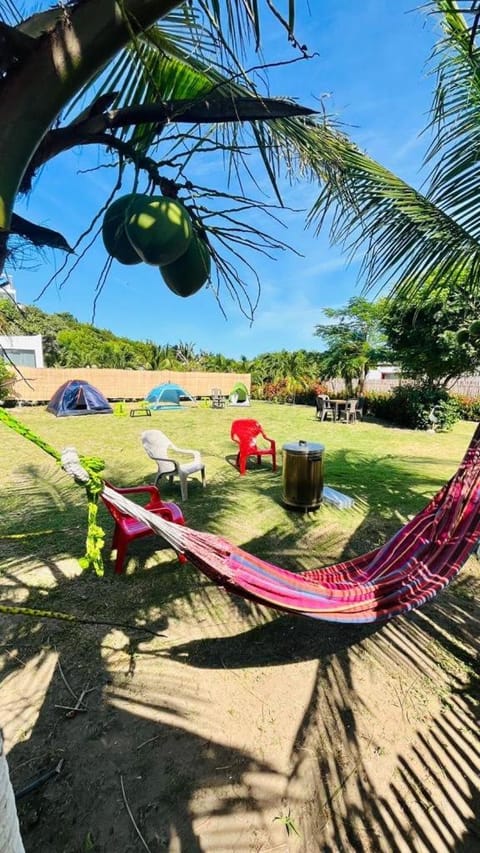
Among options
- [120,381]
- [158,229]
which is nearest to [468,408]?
[158,229]

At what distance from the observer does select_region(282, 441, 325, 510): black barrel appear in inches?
180

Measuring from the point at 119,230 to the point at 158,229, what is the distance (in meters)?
0.16

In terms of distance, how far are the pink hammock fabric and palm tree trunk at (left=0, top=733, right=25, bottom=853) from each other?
113 centimetres

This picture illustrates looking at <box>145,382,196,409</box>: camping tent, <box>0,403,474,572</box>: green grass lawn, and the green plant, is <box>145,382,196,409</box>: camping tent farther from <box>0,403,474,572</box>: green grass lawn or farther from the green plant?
the green plant

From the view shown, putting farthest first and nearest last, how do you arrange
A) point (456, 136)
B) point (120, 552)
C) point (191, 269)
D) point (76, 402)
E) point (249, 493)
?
point (76, 402), point (249, 493), point (120, 552), point (456, 136), point (191, 269)

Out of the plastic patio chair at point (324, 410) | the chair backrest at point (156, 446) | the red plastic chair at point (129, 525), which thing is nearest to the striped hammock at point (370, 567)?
the red plastic chair at point (129, 525)

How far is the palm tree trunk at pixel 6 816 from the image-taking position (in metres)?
0.79

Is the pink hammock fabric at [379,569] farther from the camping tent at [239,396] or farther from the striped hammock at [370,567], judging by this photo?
the camping tent at [239,396]

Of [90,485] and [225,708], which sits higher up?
[90,485]

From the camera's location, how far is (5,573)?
3.24 meters

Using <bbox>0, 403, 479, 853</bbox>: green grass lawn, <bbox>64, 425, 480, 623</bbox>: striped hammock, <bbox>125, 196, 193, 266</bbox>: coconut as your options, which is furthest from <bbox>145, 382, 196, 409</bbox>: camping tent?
<bbox>125, 196, 193, 266</bbox>: coconut

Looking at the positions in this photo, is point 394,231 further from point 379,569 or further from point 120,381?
point 120,381

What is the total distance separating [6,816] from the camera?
811 millimetres

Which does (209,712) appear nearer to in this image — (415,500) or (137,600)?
(137,600)
